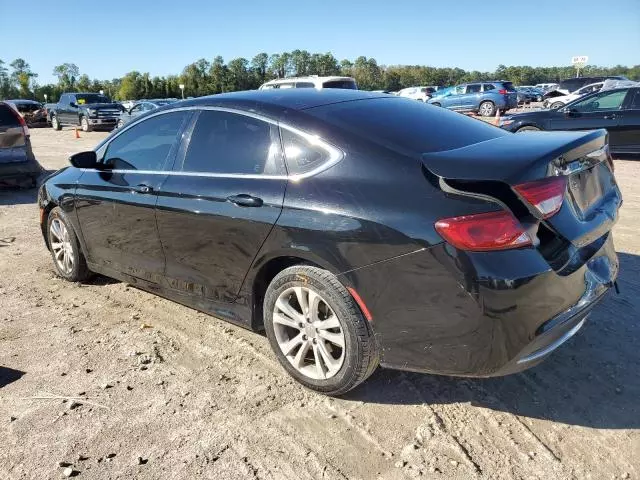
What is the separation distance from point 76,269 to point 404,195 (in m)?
3.52

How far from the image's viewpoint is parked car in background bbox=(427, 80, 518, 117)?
88.0ft

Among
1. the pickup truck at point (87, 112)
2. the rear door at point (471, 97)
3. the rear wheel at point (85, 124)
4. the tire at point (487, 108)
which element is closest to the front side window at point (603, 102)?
the tire at point (487, 108)

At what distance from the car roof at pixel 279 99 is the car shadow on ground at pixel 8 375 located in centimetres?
214

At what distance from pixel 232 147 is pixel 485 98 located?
2634 centimetres

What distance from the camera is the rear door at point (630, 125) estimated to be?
11180 mm

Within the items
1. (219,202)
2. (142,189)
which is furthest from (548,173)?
(142,189)

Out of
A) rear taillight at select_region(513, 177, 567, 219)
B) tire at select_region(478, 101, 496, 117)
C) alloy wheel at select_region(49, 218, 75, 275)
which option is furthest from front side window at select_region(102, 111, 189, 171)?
tire at select_region(478, 101, 496, 117)

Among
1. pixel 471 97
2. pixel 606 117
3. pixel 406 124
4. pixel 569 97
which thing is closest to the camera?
pixel 406 124

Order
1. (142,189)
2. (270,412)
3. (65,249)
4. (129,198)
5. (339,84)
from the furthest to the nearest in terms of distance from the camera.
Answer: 1. (339,84)
2. (65,249)
3. (129,198)
4. (142,189)
5. (270,412)

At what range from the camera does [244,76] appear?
89625 mm

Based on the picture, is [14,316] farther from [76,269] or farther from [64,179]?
[64,179]

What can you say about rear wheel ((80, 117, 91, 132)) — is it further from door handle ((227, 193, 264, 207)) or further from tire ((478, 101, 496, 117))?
door handle ((227, 193, 264, 207))

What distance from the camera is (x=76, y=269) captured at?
4.76 metres

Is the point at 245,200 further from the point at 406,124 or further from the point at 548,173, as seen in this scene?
the point at 548,173
